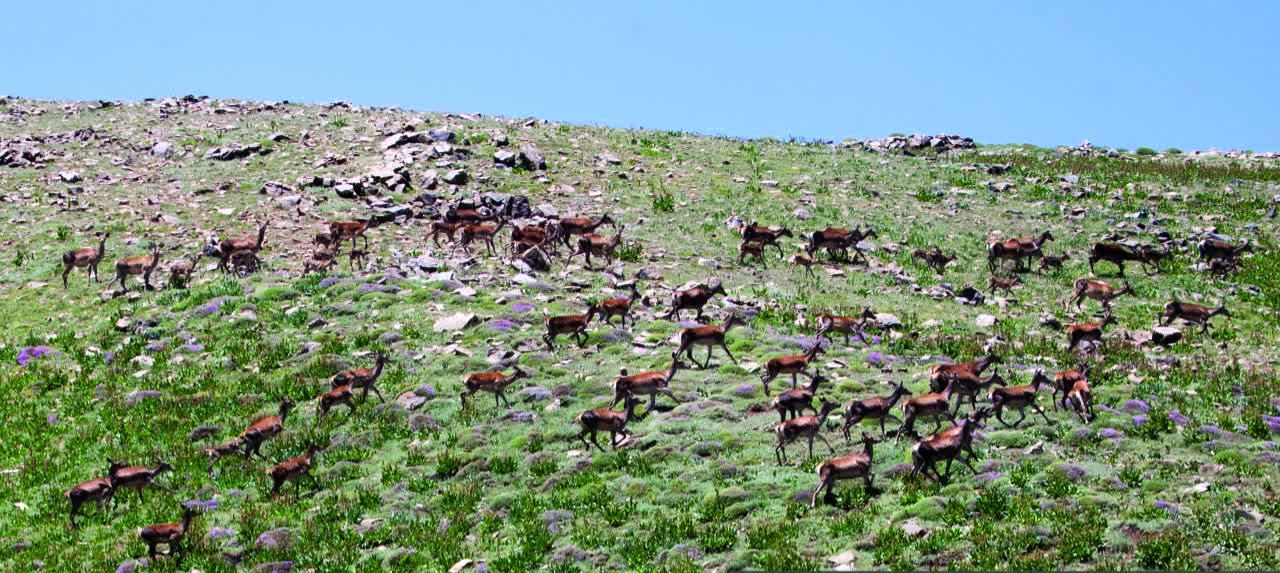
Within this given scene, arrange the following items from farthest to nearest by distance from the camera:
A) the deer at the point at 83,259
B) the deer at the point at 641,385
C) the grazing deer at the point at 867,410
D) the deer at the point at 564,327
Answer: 1. the deer at the point at 83,259
2. the deer at the point at 564,327
3. the deer at the point at 641,385
4. the grazing deer at the point at 867,410

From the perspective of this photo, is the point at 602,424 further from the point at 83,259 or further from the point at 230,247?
the point at 83,259

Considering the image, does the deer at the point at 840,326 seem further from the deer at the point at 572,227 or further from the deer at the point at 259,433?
the deer at the point at 259,433

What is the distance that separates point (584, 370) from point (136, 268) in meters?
14.8

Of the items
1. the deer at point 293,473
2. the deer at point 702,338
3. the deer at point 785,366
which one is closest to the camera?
the deer at point 293,473

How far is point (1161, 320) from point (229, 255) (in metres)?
24.1

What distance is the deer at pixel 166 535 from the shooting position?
15250 millimetres

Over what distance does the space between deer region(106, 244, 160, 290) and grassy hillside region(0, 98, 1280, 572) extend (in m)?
0.40

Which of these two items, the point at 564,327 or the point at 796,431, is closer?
the point at 796,431

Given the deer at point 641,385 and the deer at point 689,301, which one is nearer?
the deer at point 641,385

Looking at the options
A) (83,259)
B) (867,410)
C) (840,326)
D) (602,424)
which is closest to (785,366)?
(867,410)

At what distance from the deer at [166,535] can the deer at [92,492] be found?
2141 millimetres

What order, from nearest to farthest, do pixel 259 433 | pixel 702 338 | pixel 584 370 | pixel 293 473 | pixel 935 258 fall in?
pixel 293 473
pixel 259 433
pixel 584 370
pixel 702 338
pixel 935 258

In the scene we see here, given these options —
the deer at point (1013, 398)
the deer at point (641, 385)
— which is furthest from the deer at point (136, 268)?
the deer at point (1013, 398)

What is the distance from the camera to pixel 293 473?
1777cm
